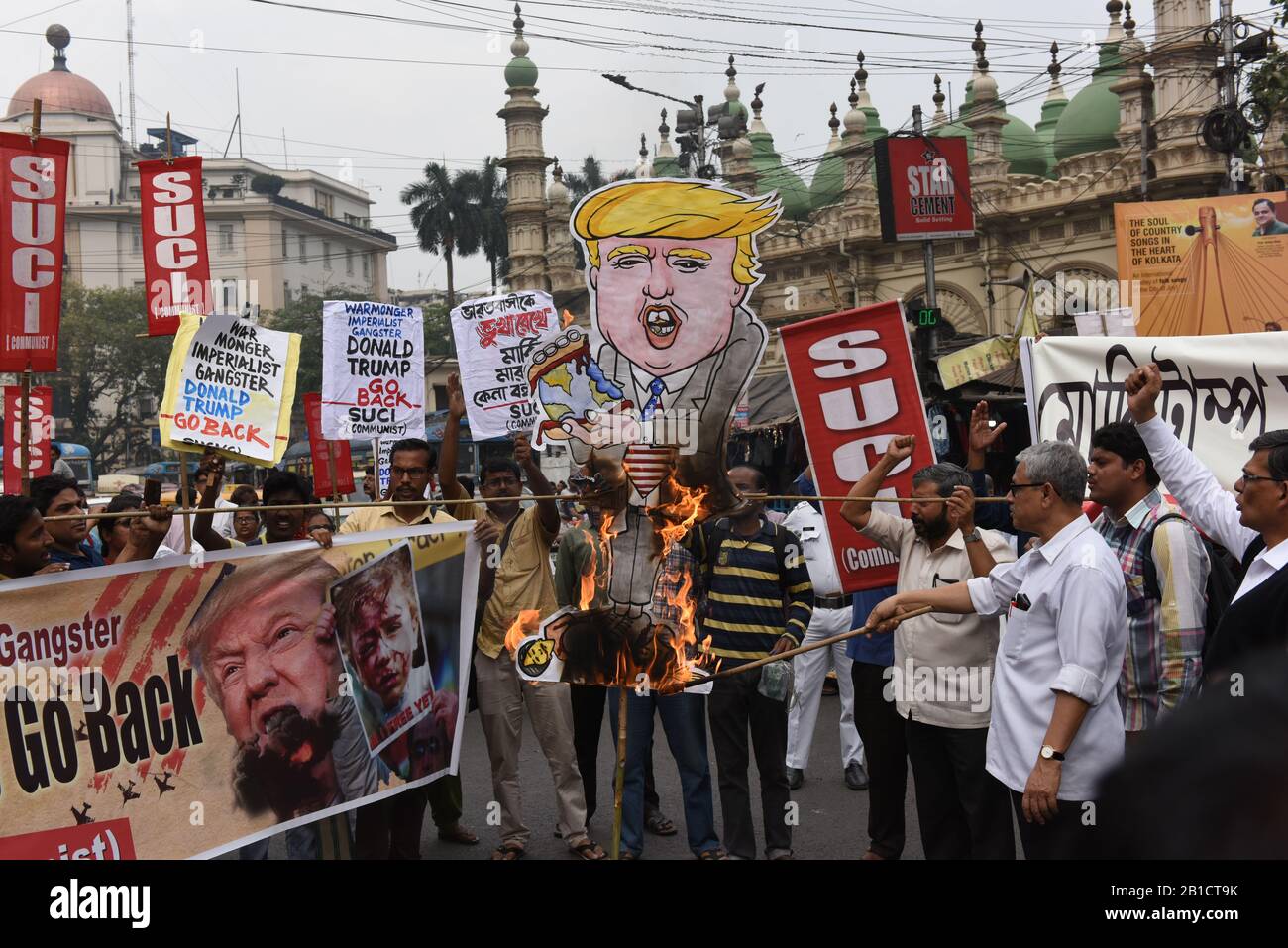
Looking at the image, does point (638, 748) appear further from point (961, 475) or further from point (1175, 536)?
point (1175, 536)

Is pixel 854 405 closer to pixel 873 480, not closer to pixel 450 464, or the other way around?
pixel 873 480

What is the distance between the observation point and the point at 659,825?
6.79 meters

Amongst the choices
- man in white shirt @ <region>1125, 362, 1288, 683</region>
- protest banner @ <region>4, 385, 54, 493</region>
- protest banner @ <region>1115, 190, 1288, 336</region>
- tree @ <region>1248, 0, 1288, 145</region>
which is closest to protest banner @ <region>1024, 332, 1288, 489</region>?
man in white shirt @ <region>1125, 362, 1288, 683</region>

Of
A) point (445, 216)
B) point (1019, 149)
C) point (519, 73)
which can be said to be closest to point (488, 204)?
point (445, 216)

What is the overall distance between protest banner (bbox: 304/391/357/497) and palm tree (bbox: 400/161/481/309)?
157 feet

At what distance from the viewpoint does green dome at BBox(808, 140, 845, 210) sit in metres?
43.1

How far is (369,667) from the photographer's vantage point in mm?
5402

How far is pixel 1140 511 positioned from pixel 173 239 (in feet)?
18.7

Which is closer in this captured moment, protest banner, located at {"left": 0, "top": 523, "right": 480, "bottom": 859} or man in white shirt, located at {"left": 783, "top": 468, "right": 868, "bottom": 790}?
protest banner, located at {"left": 0, "top": 523, "right": 480, "bottom": 859}

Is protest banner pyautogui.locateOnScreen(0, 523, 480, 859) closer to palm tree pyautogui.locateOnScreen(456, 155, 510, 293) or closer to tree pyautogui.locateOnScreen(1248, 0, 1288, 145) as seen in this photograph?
Answer: tree pyautogui.locateOnScreen(1248, 0, 1288, 145)

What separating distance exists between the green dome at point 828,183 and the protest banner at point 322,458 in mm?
30515

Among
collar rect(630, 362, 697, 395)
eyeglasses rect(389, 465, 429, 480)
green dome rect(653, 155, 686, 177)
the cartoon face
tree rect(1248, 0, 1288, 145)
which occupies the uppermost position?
green dome rect(653, 155, 686, 177)
